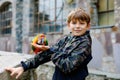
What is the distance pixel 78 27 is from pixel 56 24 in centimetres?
750

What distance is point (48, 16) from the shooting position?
1008 centimetres

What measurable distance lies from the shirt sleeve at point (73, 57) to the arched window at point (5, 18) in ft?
34.1

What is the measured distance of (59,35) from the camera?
904 cm

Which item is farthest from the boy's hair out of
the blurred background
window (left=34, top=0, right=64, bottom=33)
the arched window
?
the arched window

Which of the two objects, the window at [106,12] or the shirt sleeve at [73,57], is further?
the window at [106,12]

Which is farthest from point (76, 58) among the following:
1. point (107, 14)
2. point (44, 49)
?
point (107, 14)

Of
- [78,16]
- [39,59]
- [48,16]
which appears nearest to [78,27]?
[78,16]

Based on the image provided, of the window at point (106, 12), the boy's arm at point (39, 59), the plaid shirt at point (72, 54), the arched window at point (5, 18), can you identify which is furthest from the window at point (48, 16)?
the plaid shirt at point (72, 54)

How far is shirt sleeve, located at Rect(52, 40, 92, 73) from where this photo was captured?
1.99m

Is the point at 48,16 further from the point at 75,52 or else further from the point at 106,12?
the point at 75,52

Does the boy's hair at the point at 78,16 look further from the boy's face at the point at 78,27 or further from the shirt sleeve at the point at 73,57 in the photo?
the shirt sleeve at the point at 73,57

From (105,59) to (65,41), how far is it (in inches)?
185

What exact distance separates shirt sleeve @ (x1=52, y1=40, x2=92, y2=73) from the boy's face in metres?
0.07

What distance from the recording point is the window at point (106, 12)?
291 inches
